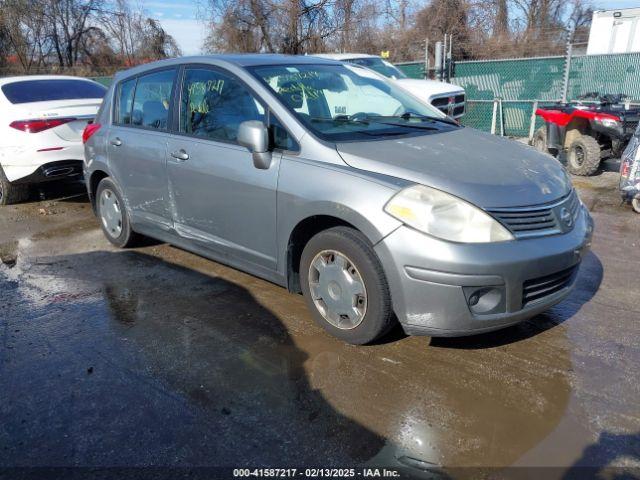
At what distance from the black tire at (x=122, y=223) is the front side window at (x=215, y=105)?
131 centimetres

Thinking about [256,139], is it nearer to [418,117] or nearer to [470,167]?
[470,167]

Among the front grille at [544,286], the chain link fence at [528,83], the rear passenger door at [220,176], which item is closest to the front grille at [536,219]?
the front grille at [544,286]

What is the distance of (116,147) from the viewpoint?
4.93 metres

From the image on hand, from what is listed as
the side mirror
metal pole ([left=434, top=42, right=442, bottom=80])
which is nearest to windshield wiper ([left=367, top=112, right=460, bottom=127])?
the side mirror

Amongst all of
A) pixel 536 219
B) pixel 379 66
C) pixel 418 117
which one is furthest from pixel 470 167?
pixel 379 66

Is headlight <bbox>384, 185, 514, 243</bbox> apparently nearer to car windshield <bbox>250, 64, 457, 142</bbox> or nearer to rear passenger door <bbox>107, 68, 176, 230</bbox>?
car windshield <bbox>250, 64, 457, 142</bbox>

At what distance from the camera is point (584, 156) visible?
8500mm

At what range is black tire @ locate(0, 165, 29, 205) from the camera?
7.35 m

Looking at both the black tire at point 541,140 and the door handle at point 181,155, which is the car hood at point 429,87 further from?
the door handle at point 181,155

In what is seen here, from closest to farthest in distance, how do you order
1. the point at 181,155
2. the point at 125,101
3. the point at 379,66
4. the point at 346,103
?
the point at 346,103 → the point at 181,155 → the point at 125,101 → the point at 379,66

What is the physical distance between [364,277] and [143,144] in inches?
99.2

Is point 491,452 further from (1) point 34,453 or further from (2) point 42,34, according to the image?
(2) point 42,34

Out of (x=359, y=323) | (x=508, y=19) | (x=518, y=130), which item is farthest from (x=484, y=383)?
(x=508, y=19)

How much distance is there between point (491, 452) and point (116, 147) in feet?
13.3
